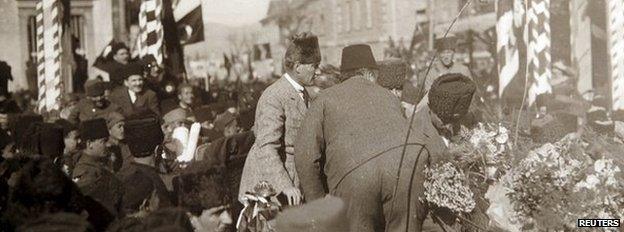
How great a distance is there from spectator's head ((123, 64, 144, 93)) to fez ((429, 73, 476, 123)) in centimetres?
390

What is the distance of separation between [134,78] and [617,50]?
4.92 meters

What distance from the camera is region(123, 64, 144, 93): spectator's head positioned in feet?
24.8

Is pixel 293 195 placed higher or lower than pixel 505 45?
lower

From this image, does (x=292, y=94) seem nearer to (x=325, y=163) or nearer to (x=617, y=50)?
(x=325, y=163)

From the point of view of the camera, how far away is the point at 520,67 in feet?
28.7

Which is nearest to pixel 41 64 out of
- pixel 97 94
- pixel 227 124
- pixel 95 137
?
pixel 97 94

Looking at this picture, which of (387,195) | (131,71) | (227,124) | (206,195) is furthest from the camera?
(131,71)

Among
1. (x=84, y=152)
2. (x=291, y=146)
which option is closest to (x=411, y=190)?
(x=291, y=146)

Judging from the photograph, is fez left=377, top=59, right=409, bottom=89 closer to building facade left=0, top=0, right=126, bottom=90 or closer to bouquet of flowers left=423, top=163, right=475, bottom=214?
bouquet of flowers left=423, top=163, right=475, bottom=214

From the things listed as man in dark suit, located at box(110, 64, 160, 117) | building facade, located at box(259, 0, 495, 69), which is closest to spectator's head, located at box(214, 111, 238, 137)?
man in dark suit, located at box(110, 64, 160, 117)

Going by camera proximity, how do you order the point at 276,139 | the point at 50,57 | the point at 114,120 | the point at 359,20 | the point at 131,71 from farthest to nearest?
the point at 359,20
the point at 50,57
the point at 131,71
the point at 114,120
the point at 276,139

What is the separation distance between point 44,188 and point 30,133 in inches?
100

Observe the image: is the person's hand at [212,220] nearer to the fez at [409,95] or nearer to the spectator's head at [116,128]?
the spectator's head at [116,128]

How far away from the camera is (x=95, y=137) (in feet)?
16.6
